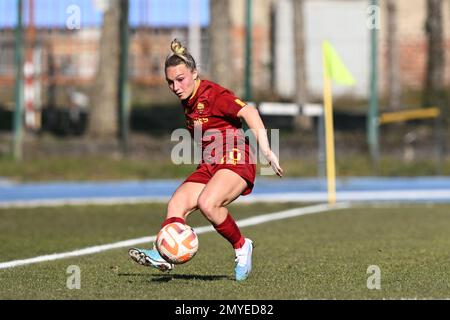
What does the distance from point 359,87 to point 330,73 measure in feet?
55.7

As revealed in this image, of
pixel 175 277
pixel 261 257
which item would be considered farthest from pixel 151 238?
pixel 175 277

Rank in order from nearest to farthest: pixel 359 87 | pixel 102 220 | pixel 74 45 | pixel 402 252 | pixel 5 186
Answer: pixel 402 252 → pixel 102 220 → pixel 5 186 → pixel 74 45 → pixel 359 87

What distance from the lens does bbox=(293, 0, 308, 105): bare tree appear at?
102 ft

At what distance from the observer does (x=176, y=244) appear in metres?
9.10

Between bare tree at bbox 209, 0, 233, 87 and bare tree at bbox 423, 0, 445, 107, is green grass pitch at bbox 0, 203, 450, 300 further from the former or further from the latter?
bare tree at bbox 423, 0, 445, 107

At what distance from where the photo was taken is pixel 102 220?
696 inches

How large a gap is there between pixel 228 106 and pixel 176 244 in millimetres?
1104

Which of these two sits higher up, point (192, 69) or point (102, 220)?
point (192, 69)

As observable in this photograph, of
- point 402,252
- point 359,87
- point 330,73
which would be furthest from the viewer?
point 359,87

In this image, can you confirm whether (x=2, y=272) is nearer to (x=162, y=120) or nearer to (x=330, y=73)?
(x=330, y=73)

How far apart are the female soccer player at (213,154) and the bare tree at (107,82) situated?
19094 millimetres

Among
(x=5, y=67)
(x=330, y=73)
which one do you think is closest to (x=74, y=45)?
(x=5, y=67)

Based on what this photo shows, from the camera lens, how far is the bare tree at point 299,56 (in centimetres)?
3120

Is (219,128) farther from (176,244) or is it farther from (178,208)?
(176,244)
